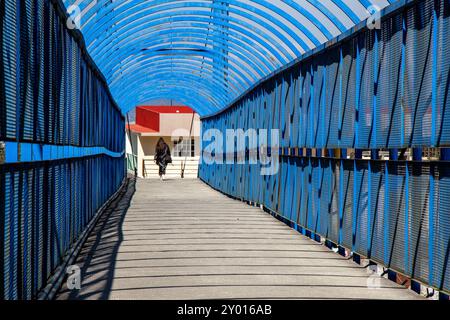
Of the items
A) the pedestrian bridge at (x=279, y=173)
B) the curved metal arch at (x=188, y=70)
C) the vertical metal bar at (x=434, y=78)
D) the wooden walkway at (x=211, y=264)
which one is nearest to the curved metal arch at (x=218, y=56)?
the curved metal arch at (x=188, y=70)

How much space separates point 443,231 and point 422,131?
37.5 inches

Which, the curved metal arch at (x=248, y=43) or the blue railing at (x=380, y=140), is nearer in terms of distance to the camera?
the blue railing at (x=380, y=140)

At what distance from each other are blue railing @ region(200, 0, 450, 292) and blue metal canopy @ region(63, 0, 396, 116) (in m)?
0.75

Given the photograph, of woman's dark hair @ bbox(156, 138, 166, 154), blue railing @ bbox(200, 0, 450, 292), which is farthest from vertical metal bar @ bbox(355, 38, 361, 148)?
woman's dark hair @ bbox(156, 138, 166, 154)

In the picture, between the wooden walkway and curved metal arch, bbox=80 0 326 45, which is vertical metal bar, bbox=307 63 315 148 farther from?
the wooden walkway

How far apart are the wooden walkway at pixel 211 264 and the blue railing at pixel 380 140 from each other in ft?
1.36

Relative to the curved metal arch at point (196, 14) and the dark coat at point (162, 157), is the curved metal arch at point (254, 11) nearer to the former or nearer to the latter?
the curved metal arch at point (196, 14)

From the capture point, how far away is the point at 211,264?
8.27 metres

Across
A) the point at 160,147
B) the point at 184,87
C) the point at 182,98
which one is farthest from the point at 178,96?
the point at 160,147

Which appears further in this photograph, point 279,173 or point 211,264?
point 279,173

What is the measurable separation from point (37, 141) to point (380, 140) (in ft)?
11.9

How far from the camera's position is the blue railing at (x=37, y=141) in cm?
449

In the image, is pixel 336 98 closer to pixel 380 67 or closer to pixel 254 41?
pixel 380 67

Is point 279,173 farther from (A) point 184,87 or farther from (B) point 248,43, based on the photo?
(A) point 184,87
